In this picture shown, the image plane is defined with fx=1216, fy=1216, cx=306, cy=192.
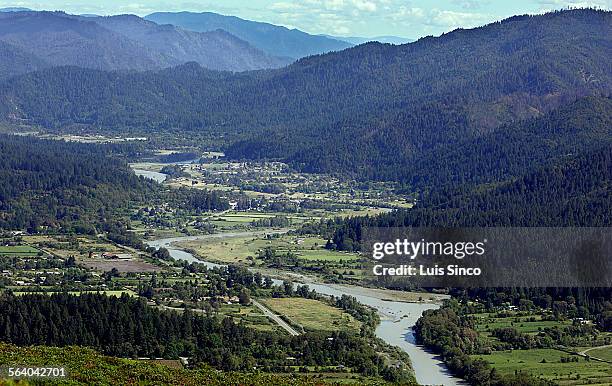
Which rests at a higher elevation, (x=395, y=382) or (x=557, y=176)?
(x=557, y=176)

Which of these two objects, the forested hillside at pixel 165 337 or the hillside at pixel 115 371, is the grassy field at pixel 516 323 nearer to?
the forested hillside at pixel 165 337

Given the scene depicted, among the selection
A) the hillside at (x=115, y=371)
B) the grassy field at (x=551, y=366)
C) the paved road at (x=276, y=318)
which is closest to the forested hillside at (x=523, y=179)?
the paved road at (x=276, y=318)

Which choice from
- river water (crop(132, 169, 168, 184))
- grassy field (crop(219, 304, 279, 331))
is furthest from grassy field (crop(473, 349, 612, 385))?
river water (crop(132, 169, 168, 184))

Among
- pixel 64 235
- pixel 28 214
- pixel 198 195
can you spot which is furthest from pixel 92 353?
pixel 198 195

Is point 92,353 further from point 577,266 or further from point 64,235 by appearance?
point 64,235

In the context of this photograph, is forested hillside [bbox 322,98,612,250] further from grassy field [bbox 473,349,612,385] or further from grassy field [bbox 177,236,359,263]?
grassy field [bbox 473,349,612,385]

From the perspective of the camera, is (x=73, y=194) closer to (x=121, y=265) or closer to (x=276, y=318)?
(x=121, y=265)
